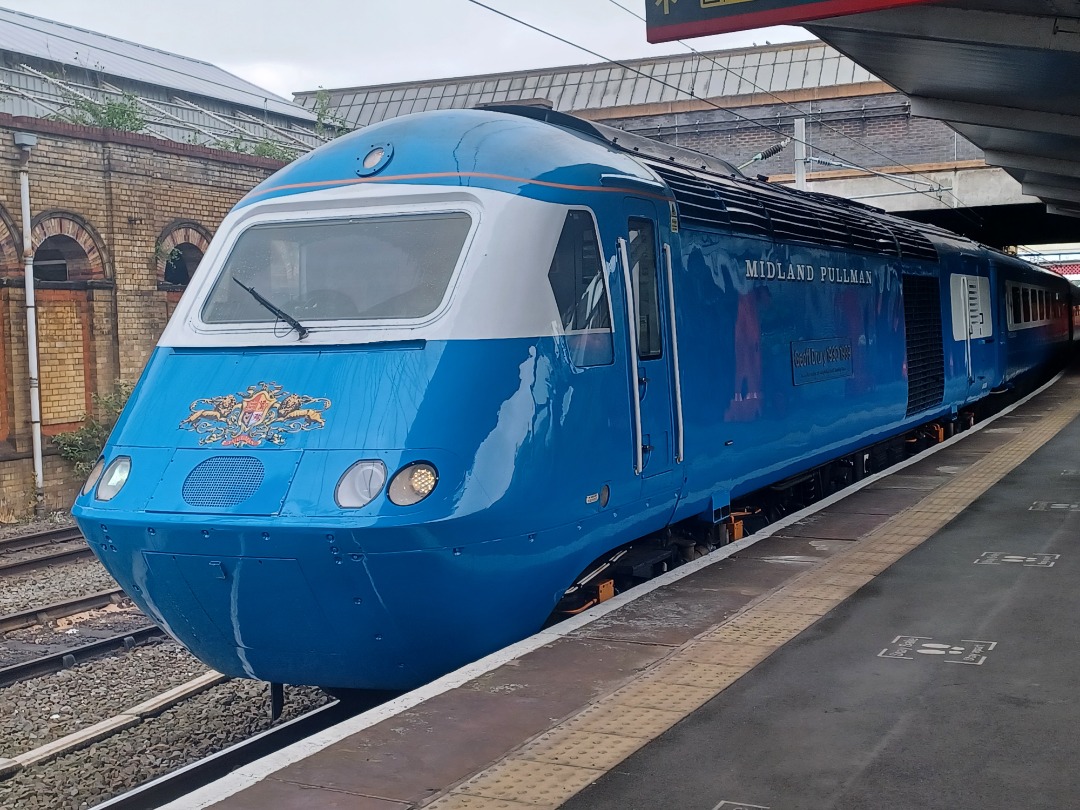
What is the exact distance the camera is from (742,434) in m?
8.66

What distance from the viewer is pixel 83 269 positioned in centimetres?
1789

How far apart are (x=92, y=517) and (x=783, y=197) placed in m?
6.91

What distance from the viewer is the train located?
18.4 feet

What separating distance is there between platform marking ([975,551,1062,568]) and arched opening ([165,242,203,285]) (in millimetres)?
14670

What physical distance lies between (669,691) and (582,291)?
2.31m

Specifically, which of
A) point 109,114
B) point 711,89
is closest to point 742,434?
point 109,114

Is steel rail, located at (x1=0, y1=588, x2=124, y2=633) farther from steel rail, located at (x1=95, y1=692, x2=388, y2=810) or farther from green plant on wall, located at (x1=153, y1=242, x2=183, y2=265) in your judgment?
green plant on wall, located at (x1=153, y1=242, x2=183, y2=265)

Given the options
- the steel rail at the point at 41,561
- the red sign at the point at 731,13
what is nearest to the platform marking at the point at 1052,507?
the red sign at the point at 731,13

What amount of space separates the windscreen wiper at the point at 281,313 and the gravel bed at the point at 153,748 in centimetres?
271

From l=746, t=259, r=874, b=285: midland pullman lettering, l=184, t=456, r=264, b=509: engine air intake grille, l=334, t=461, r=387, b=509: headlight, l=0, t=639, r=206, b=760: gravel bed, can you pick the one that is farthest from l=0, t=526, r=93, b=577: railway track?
l=334, t=461, r=387, b=509: headlight

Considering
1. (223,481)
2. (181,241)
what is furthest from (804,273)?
(181,241)

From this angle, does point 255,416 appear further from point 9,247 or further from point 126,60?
point 126,60

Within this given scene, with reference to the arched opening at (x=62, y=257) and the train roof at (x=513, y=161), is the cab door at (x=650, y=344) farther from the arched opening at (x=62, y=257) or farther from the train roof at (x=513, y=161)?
the arched opening at (x=62, y=257)

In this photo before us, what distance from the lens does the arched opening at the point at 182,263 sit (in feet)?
64.6
